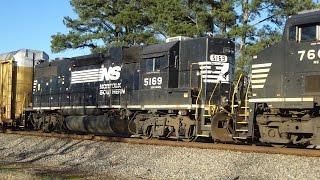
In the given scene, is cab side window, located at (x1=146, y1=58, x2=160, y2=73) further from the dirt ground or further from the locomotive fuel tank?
the dirt ground

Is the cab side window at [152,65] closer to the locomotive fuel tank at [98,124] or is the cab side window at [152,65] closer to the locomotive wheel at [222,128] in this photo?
the locomotive fuel tank at [98,124]

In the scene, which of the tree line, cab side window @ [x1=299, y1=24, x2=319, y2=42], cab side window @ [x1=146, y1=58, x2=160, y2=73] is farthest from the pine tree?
cab side window @ [x1=299, y1=24, x2=319, y2=42]

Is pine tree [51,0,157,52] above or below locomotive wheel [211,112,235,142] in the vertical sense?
above

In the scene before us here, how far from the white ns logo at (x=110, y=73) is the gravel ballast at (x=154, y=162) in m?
3.35

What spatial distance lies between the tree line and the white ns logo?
10.1 meters

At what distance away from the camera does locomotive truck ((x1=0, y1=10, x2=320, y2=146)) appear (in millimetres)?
11359

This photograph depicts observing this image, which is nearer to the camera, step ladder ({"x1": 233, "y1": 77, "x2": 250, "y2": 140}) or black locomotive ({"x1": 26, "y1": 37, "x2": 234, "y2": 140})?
step ladder ({"x1": 233, "y1": 77, "x2": 250, "y2": 140})

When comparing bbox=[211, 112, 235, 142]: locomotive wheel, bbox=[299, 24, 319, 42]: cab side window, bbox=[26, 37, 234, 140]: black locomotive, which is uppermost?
bbox=[299, 24, 319, 42]: cab side window

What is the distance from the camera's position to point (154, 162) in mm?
11719

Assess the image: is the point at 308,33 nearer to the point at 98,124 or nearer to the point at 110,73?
the point at 110,73

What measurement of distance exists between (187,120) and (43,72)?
34.8 feet

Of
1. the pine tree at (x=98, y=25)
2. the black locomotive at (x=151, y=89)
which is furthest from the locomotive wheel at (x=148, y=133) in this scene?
the pine tree at (x=98, y=25)

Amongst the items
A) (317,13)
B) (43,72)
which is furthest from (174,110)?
(43,72)

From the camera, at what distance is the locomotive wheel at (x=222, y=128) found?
13.5 m
